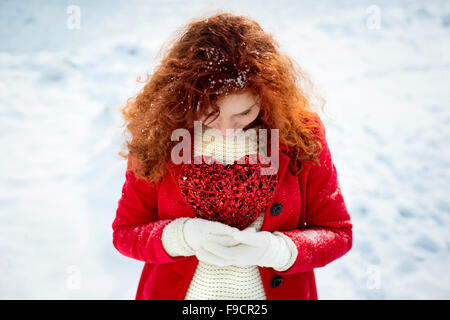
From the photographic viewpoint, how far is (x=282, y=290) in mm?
1045

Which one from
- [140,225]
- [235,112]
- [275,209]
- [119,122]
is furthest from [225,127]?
[119,122]

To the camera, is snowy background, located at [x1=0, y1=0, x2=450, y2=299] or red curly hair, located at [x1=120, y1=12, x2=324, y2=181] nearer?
red curly hair, located at [x1=120, y1=12, x2=324, y2=181]

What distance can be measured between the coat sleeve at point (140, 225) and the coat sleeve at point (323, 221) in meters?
0.31

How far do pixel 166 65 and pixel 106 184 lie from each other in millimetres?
1328

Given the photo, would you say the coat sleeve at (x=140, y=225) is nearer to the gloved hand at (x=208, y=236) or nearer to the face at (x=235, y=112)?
the gloved hand at (x=208, y=236)

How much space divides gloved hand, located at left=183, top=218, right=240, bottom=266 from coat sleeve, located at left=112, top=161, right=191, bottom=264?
3.2 inches

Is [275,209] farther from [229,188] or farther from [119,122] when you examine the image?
[119,122]

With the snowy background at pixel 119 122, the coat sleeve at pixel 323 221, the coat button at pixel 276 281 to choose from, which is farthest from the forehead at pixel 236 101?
the snowy background at pixel 119 122

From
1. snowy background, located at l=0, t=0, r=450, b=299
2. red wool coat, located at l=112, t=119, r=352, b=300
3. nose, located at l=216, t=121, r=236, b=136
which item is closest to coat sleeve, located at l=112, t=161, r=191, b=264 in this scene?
red wool coat, located at l=112, t=119, r=352, b=300

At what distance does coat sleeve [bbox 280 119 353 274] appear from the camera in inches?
39.3

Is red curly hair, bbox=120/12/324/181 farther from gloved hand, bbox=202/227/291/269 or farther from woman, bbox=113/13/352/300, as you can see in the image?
gloved hand, bbox=202/227/291/269
